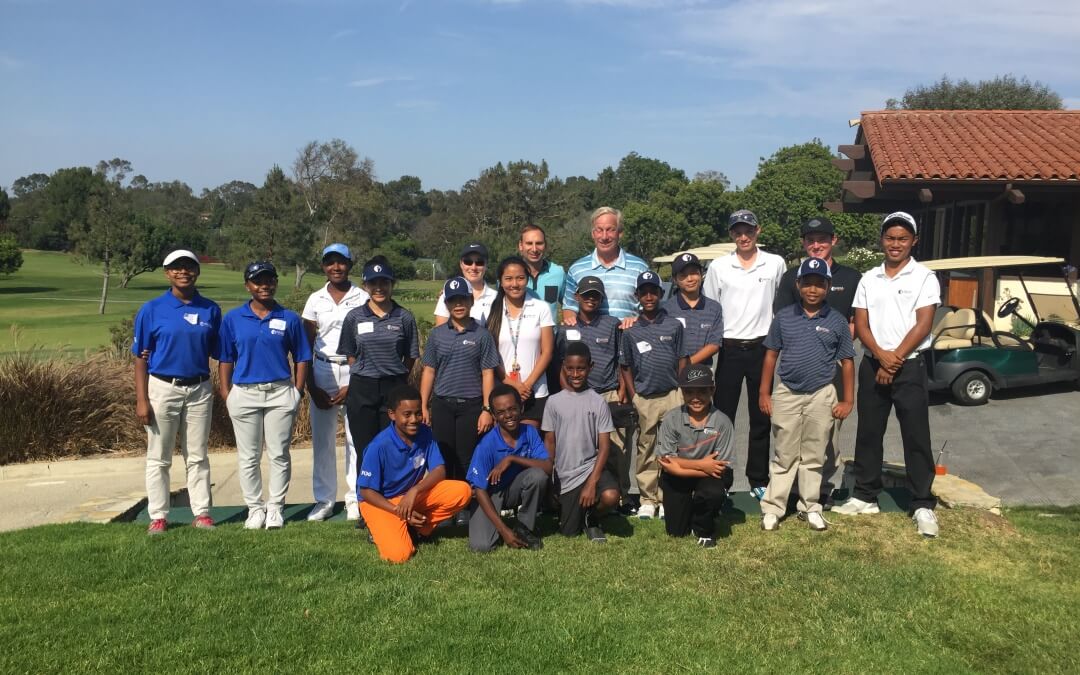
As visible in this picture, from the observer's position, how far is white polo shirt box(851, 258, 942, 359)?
5.54 metres

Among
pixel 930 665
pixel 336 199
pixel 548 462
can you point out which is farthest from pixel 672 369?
pixel 336 199

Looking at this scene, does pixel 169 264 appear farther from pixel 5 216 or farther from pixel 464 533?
pixel 5 216

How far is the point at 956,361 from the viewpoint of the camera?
424 inches

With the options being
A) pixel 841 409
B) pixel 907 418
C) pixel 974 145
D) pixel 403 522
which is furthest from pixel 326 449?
pixel 974 145

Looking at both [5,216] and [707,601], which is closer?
[707,601]

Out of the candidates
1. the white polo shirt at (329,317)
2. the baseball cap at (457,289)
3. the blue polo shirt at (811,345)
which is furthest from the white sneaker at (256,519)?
the blue polo shirt at (811,345)

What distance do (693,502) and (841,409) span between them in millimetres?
1120

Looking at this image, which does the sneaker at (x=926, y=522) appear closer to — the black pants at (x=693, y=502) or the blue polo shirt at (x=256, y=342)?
the black pants at (x=693, y=502)

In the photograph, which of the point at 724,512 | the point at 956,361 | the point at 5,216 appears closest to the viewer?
the point at 724,512

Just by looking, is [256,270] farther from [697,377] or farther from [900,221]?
Answer: [900,221]

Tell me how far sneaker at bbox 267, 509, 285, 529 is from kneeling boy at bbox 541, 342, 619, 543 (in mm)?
1922

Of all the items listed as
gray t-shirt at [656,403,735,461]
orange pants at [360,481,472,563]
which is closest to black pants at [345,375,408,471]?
orange pants at [360,481,472,563]

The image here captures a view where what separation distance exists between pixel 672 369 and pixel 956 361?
6476mm

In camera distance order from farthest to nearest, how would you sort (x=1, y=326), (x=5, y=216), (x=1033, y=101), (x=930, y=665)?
(x=5, y=216) → (x=1033, y=101) → (x=1, y=326) → (x=930, y=665)
